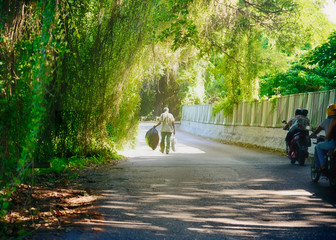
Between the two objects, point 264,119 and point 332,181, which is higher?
point 264,119

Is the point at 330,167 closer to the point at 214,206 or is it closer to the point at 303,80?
the point at 214,206

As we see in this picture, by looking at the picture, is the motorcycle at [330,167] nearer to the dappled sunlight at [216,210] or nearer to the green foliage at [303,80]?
the dappled sunlight at [216,210]

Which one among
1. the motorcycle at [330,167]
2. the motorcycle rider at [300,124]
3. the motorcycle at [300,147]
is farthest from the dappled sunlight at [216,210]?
the motorcycle rider at [300,124]

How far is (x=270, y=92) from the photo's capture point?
3725cm

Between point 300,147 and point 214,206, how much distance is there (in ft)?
24.7

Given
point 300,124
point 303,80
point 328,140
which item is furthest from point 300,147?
point 303,80

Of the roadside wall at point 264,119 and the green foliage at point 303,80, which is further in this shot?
the green foliage at point 303,80

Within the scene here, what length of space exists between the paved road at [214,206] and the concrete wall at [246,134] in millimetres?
7914

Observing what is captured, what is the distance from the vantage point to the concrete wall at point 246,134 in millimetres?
21875

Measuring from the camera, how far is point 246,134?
2772cm

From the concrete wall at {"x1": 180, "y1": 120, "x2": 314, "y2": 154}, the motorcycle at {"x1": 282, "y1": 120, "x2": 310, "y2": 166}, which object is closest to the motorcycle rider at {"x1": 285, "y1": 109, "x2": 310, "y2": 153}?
the motorcycle at {"x1": 282, "y1": 120, "x2": 310, "y2": 166}

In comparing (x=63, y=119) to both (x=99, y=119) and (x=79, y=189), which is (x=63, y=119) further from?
(x=79, y=189)

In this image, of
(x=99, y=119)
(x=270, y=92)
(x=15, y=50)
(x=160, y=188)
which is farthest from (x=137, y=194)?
(x=270, y=92)

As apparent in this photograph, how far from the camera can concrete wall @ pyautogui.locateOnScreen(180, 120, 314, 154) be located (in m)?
21.9
